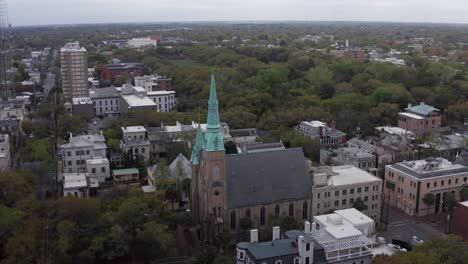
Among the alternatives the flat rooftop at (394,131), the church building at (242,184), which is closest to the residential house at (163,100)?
the flat rooftop at (394,131)

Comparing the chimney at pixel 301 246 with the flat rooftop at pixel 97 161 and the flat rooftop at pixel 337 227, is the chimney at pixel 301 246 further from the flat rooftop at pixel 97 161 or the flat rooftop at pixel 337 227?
the flat rooftop at pixel 97 161

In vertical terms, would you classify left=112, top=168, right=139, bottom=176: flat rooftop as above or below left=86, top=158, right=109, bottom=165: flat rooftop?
below

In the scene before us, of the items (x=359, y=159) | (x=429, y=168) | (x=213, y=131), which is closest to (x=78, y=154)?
(x=213, y=131)

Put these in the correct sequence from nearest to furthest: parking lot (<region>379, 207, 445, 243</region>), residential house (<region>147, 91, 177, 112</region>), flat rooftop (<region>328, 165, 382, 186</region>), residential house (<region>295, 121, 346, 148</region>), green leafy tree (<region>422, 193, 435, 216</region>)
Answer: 1. parking lot (<region>379, 207, 445, 243</region>)
2. flat rooftop (<region>328, 165, 382, 186</region>)
3. green leafy tree (<region>422, 193, 435, 216</region>)
4. residential house (<region>295, 121, 346, 148</region>)
5. residential house (<region>147, 91, 177, 112</region>)

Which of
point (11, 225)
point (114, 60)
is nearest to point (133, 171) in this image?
point (11, 225)

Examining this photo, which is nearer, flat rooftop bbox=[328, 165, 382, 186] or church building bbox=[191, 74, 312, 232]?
church building bbox=[191, 74, 312, 232]

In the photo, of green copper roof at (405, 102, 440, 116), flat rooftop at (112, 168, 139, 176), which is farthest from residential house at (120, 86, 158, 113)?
green copper roof at (405, 102, 440, 116)

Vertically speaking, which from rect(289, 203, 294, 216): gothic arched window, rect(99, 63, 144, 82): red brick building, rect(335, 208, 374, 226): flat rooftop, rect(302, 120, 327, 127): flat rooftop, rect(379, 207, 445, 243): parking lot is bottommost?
rect(379, 207, 445, 243): parking lot

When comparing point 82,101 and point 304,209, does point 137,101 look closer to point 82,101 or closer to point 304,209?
point 82,101

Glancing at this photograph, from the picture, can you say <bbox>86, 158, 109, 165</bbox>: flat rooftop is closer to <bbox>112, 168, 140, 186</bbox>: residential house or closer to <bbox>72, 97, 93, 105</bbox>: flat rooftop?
<bbox>112, 168, 140, 186</bbox>: residential house
